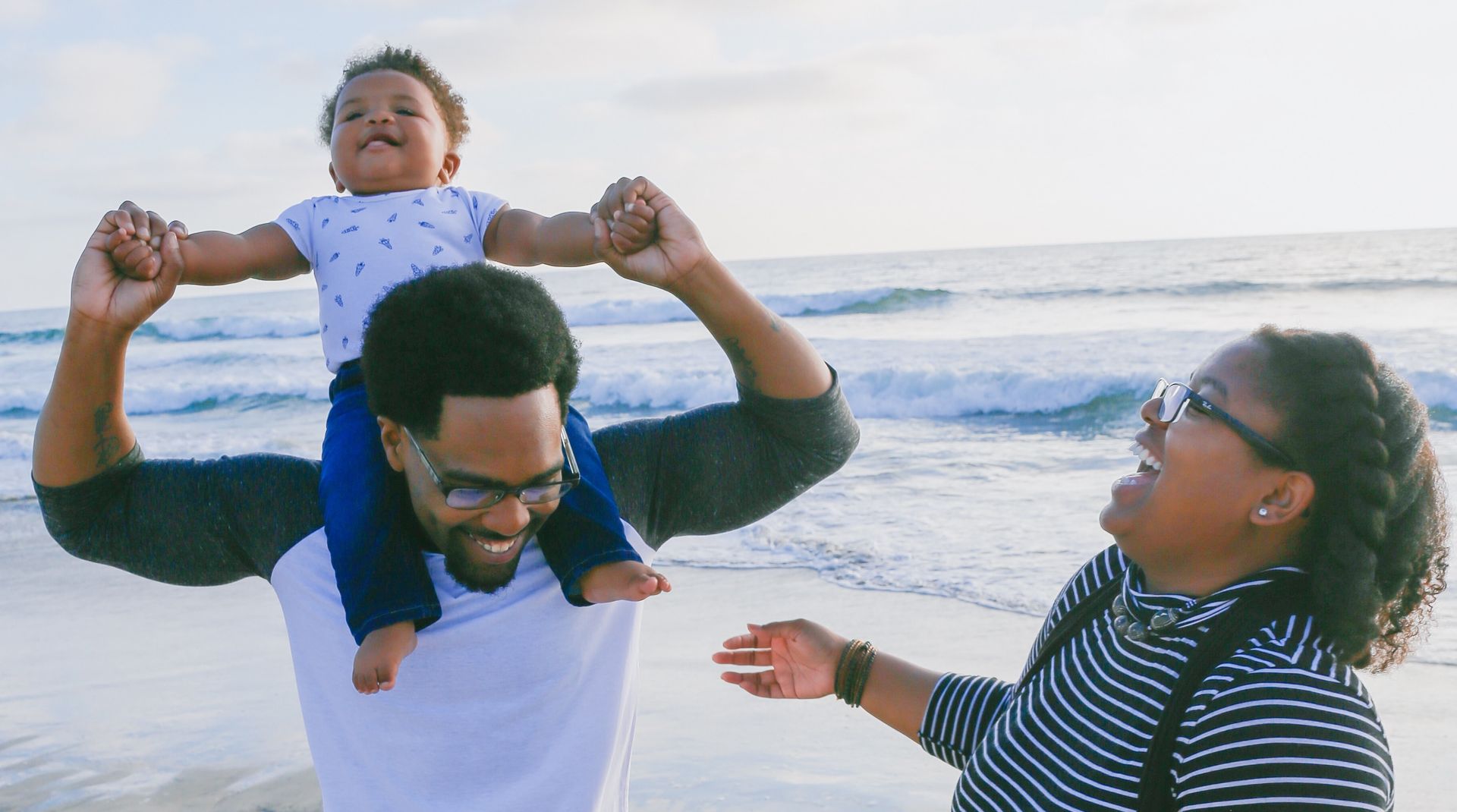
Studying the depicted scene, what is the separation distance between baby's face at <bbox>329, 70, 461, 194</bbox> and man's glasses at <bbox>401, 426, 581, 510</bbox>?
1292mm

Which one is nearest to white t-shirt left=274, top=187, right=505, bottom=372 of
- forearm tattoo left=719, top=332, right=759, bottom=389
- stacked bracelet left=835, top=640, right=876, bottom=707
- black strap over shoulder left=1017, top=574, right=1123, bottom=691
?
forearm tattoo left=719, top=332, right=759, bottom=389

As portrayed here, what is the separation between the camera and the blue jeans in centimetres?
177

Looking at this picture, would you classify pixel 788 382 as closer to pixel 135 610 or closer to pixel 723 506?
pixel 723 506

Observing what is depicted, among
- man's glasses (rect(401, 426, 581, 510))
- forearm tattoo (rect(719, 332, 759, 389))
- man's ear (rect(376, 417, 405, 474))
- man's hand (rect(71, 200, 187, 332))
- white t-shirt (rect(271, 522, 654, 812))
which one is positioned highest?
man's hand (rect(71, 200, 187, 332))

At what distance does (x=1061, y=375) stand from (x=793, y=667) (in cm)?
1188

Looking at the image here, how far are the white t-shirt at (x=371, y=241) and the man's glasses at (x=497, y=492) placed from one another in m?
0.80

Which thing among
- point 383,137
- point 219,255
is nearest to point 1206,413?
point 219,255

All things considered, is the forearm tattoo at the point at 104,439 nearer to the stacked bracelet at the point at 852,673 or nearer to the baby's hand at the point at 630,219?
the baby's hand at the point at 630,219

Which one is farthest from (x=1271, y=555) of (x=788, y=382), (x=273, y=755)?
(x=273, y=755)

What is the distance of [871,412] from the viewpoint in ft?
44.2

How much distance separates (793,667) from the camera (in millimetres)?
2455

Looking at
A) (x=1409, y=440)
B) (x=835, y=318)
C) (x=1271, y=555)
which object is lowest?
(x=835, y=318)

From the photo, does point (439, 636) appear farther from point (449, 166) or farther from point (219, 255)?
point (449, 166)

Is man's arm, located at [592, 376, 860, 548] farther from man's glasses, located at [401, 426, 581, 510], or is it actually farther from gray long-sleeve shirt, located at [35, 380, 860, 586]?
man's glasses, located at [401, 426, 581, 510]
